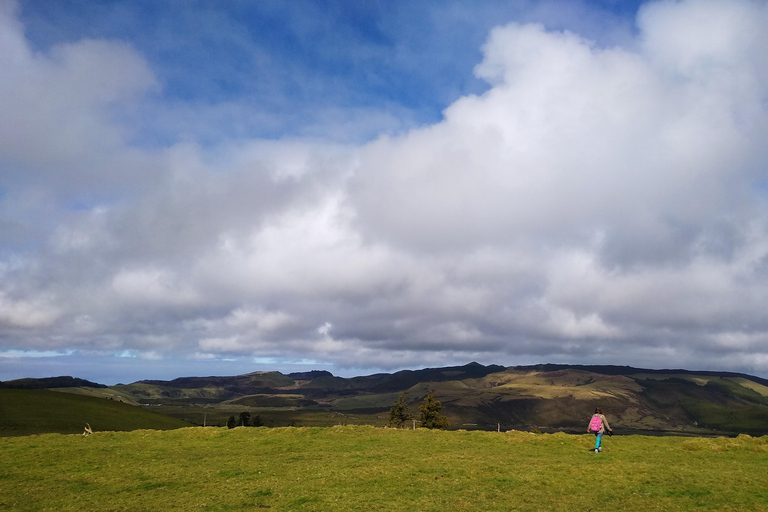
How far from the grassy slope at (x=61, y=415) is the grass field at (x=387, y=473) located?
75.1 m

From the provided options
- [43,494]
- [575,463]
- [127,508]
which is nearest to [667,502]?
[575,463]

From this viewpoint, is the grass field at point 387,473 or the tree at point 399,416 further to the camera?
the tree at point 399,416

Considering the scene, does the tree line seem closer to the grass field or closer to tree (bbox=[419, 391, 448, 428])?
tree (bbox=[419, 391, 448, 428])

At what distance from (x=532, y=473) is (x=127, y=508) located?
67.4 feet

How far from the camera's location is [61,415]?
125m

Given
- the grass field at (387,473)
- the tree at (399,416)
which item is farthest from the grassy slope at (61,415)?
the grass field at (387,473)

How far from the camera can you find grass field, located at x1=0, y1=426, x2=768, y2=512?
2269 cm

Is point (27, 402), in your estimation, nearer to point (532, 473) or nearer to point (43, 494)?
point (43, 494)

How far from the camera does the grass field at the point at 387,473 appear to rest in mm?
22688

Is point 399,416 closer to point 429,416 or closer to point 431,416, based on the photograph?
Result: point 429,416

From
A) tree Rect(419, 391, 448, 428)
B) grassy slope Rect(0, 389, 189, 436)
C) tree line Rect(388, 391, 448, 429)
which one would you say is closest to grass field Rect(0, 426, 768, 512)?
tree Rect(419, 391, 448, 428)

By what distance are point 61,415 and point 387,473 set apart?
129 meters

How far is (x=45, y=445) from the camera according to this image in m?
41.6

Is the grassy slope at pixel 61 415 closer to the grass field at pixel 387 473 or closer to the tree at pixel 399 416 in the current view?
the tree at pixel 399 416
